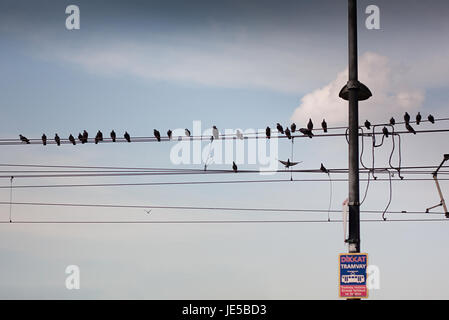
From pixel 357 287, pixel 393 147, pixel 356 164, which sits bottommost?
pixel 357 287

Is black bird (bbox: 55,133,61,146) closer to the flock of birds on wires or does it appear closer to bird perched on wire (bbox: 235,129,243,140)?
the flock of birds on wires

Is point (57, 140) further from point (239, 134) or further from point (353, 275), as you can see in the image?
point (353, 275)

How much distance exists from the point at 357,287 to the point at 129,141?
38.6 ft

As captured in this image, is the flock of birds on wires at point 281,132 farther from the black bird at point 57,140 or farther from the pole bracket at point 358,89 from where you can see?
the pole bracket at point 358,89

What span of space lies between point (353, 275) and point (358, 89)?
3.84 meters

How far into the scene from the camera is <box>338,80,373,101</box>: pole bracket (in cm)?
1148

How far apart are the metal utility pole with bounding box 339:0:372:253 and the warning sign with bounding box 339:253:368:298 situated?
0.17m

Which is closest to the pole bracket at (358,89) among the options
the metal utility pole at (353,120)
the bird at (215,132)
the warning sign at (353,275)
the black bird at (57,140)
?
the metal utility pole at (353,120)

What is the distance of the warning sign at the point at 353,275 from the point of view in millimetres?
11055
